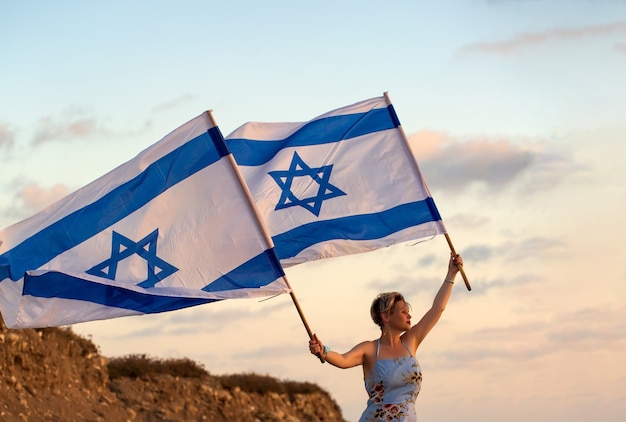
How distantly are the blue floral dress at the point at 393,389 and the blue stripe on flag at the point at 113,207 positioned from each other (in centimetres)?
313

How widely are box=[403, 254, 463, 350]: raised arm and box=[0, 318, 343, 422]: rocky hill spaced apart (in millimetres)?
16051

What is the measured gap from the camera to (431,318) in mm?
10164

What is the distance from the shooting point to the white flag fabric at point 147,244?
435 inches

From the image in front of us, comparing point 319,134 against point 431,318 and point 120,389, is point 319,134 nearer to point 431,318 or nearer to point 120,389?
point 431,318

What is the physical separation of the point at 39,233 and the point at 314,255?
3.46 m

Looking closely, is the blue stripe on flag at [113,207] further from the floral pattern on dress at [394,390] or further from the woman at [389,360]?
the floral pattern on dress at [394,390]

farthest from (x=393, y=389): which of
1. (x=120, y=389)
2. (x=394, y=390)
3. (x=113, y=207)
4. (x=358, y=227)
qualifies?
(x=120, y=389)

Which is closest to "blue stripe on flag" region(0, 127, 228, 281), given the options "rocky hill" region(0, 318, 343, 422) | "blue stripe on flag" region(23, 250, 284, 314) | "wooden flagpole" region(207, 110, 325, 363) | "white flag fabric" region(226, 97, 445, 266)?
"wooden flagpole" region(207, 110, 325, 363)

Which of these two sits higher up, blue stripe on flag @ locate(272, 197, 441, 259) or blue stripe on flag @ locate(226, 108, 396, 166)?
blue stripe on flag @ locate(226, 108, 396, 166)

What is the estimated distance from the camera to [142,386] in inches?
1319

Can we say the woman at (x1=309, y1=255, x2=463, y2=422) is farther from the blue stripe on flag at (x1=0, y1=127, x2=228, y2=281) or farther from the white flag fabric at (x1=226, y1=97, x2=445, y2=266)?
the white flag fabric at (x1=226, y1=97, x2=445, y2=266)

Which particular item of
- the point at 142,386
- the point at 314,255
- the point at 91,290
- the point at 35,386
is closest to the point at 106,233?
the point at 91,290

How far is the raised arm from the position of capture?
10.0 m

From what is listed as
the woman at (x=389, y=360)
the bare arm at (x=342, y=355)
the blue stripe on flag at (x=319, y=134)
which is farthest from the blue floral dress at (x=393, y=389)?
the blue stripe on flag at (x=319, y=134)
